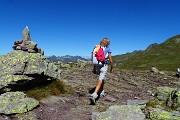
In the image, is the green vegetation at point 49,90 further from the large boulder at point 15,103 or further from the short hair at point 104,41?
the short hair at point 104,41

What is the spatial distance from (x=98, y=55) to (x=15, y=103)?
7039 millimetres

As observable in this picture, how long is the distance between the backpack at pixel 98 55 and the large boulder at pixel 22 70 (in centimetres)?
415

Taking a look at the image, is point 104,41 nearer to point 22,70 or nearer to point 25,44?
point 22,70

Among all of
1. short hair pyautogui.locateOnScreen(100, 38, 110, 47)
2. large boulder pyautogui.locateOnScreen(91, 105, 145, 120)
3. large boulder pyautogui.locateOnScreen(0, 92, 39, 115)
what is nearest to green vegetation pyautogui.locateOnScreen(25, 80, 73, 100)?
large boulder pyautogui.locateOnScreen(0, 92, 39, 115)

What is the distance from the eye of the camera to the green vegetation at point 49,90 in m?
21.7

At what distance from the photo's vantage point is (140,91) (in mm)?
29875

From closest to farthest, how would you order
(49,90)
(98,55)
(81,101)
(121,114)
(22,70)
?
(121,114)
(98,55)
(22,70)
(81,101)
(49,90)

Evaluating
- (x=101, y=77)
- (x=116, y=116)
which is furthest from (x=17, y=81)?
(x=116, y=116)

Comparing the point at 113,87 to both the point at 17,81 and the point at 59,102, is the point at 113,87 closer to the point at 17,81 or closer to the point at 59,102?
the point at 59,102

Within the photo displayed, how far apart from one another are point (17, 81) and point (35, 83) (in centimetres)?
202

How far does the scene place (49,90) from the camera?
23.2 m

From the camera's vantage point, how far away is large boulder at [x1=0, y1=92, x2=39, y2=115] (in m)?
18.0

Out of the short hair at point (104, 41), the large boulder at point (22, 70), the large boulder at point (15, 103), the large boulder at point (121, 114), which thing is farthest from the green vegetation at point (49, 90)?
the short hair at point (104, 41)

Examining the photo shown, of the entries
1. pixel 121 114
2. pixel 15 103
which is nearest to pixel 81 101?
pixel 121 114
